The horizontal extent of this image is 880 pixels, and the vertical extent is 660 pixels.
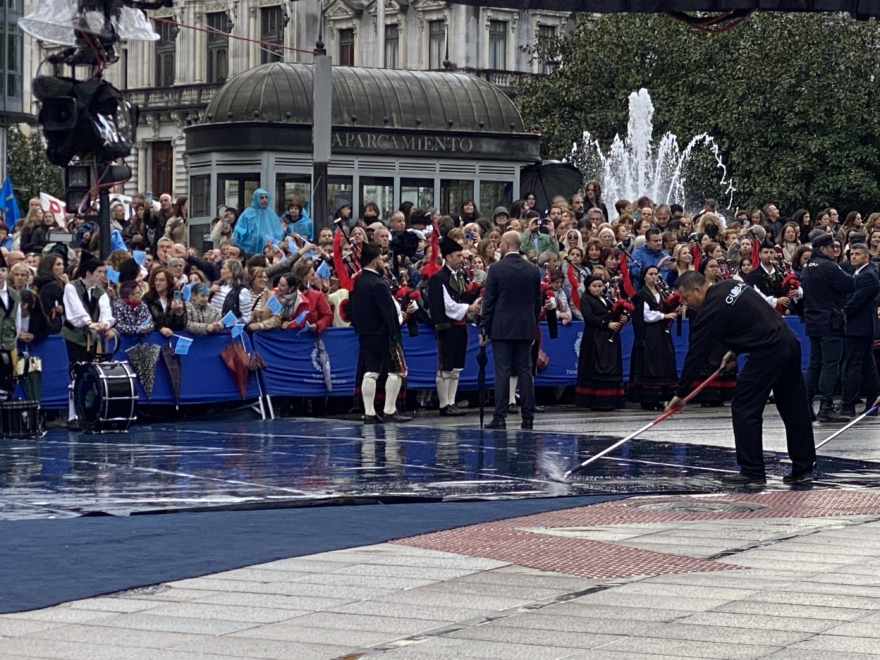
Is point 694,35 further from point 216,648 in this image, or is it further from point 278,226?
point 216,648

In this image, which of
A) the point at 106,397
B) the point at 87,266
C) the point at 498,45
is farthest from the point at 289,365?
the point at 498,45

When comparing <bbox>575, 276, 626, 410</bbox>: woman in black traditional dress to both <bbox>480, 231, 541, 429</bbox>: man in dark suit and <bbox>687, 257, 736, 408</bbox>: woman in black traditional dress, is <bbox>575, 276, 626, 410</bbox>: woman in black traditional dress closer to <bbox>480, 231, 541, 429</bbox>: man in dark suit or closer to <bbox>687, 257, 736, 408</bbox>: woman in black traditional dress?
<bbox>687, 257, 736, 408</bbox>: woman in black traditional dress

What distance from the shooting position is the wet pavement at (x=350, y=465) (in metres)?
13.0

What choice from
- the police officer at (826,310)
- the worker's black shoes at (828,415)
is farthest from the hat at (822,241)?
the worker's black shoes at (828,415)

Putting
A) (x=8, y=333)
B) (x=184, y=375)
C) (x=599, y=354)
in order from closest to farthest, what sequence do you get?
(x=8, y=333) < (x=184, y=375) < (x=599, y=354)

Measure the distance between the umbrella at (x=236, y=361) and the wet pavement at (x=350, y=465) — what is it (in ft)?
2.60

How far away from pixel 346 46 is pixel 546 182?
46.3m

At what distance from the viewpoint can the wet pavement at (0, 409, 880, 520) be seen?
13.0 m

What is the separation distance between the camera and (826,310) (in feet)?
67.4

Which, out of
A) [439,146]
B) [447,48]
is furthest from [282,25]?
[439,146]

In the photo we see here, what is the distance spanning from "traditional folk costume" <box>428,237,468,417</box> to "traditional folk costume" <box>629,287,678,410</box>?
2511mm

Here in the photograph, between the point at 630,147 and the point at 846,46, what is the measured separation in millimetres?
7017

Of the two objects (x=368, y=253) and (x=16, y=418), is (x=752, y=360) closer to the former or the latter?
(x=368, y=253)

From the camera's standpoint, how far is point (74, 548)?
34.3 feet
